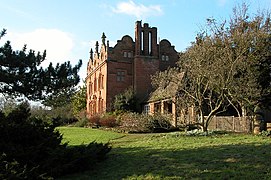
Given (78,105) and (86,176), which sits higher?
(78,105)

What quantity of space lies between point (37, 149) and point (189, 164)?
17.5ft

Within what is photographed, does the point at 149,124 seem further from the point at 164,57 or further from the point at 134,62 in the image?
the point at 164,57

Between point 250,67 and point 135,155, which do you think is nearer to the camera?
point 135,155

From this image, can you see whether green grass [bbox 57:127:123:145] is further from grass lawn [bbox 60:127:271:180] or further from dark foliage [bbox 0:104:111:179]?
dark foliage [bbox 0:104:111:179]

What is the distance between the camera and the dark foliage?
10.9m

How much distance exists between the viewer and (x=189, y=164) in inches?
443

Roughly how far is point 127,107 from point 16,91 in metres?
26.5

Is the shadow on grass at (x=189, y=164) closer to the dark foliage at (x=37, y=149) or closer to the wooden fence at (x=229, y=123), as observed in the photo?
the dark foliage at (x=37, y=149)

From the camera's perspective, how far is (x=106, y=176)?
→ 36.6 feet

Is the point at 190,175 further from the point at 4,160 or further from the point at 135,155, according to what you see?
the point at 4,160

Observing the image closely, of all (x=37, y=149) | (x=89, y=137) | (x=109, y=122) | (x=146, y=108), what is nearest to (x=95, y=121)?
(x=109, y=122)

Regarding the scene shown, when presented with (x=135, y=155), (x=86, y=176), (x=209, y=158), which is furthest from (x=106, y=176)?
(x=209, y=158)

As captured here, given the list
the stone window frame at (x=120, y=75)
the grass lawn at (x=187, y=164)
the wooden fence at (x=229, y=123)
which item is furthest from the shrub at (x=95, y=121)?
the grass lawn at (x=187, y=164)

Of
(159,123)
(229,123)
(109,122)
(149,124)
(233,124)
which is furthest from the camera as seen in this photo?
(109,122)
